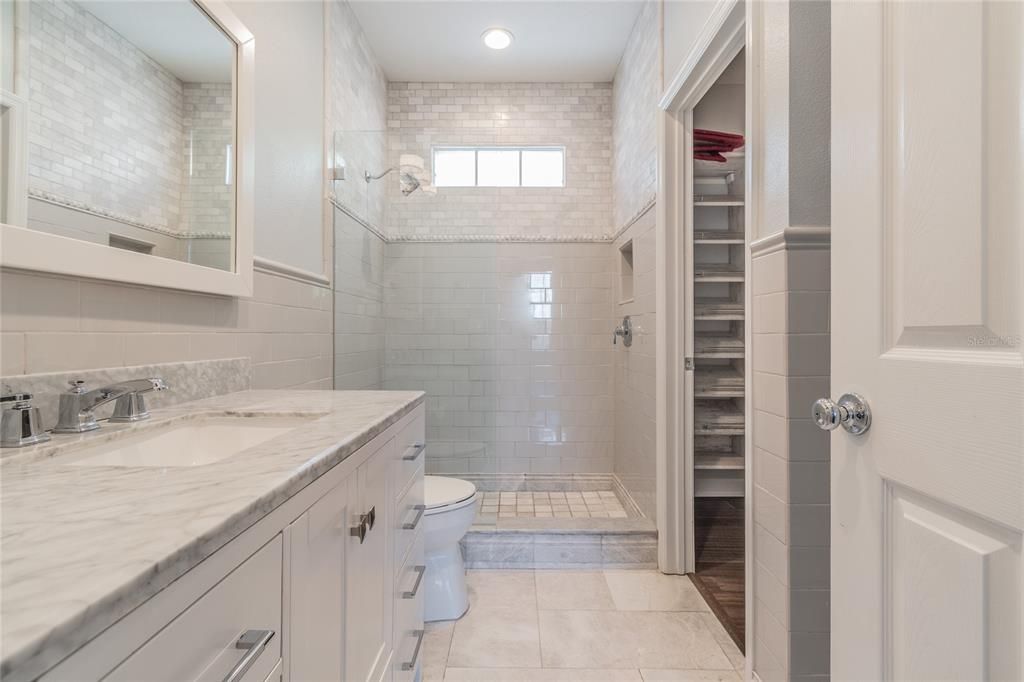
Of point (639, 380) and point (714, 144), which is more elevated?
point (714, 144)

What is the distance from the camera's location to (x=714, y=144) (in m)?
2.56

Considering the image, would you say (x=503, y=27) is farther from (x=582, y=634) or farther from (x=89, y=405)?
(x=582, y=634)

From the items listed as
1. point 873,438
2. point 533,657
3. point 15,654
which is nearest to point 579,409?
point 533,657

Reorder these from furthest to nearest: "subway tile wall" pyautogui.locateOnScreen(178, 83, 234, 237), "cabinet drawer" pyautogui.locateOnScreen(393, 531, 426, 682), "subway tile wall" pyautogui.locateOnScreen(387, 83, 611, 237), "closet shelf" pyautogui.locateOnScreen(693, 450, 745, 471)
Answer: "subway tile wall" pyautogui.locateOnScreen(387, 83, 611, 237) → "closet shelf" pyautogui.locateOnScreen(693, 450, 745, 471) → "subway tile wall" pyautogui.locateOnScreen(178, 83, 234, 237) → "cabinet drawer" pyautogui.locateOnScreen(393, 531, 426, 682)

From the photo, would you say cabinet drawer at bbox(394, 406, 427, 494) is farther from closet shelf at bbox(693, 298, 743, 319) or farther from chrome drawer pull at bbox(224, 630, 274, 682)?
closet shelf at bbox(693, 298, 743, 319)

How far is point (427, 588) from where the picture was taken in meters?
1.89

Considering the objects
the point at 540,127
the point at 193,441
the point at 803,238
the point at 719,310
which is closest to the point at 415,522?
the point at 193,441

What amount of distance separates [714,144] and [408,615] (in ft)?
8.39

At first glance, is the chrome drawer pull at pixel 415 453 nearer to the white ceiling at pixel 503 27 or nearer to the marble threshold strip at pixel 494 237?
the marble threshold strip at pixel 494 237

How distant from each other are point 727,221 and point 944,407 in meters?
2.33

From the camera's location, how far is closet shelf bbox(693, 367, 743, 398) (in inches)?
99.7

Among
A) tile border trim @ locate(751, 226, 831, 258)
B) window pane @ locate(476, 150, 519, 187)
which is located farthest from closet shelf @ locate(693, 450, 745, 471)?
window pane @ locate(476, 150, 519, 187)

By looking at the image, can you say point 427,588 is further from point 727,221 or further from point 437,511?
point 727,221

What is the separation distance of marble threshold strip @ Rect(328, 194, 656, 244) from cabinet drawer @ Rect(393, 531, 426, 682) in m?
1.73
